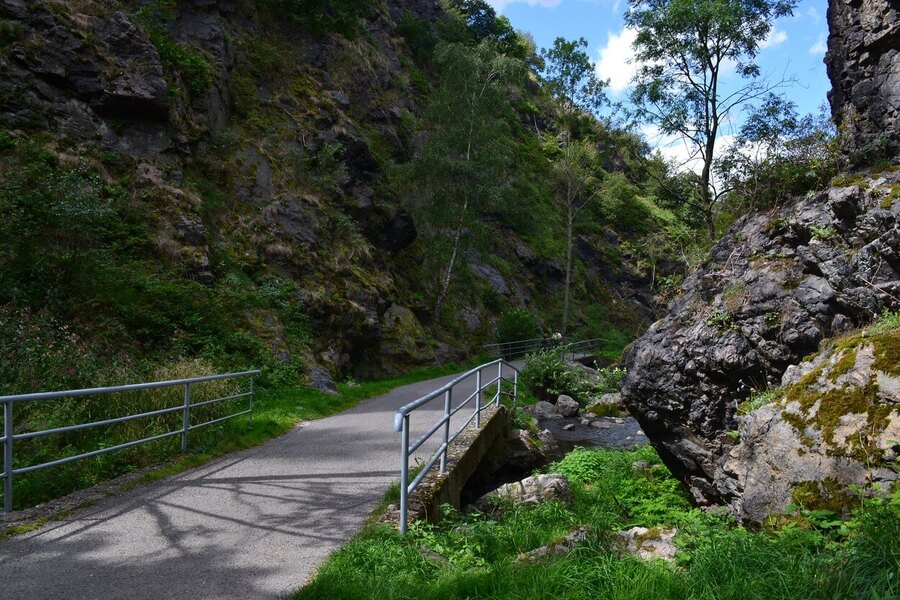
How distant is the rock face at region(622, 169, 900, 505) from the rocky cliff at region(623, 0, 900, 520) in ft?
0.05

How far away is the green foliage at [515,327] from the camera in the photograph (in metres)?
29.1

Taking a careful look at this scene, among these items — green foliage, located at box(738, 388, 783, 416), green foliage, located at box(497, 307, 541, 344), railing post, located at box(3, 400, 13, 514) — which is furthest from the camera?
A: green foliage, located at box(497, 307, 541, 344)

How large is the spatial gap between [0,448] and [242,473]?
2800 mm

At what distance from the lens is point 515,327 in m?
29.1

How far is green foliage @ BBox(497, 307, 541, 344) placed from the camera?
1144 inches

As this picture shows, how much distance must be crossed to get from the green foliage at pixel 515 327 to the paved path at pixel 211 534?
21.6m

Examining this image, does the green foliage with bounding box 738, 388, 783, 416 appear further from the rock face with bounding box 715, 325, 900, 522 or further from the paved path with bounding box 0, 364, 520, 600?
the paved path with bounding box 0, 364, 520, 600

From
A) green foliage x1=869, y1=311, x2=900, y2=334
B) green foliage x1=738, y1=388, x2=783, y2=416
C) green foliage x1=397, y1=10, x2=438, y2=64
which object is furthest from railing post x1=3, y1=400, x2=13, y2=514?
green foliage x1=397, y1=10, x2=438, y2=64

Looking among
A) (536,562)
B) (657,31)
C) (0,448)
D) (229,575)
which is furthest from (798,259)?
(657,31)

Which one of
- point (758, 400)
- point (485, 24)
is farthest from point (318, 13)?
point (485, 24)

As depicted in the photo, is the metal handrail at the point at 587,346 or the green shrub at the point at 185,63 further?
the metal handrail at the point at 587,346

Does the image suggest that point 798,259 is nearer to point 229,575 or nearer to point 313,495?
point 313,495

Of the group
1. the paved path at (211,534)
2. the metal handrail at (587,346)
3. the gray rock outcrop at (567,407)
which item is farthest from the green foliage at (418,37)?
the paved path at (211,534)

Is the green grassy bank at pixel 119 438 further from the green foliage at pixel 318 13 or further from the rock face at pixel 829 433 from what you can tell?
the green foliage at pixel 318 13
